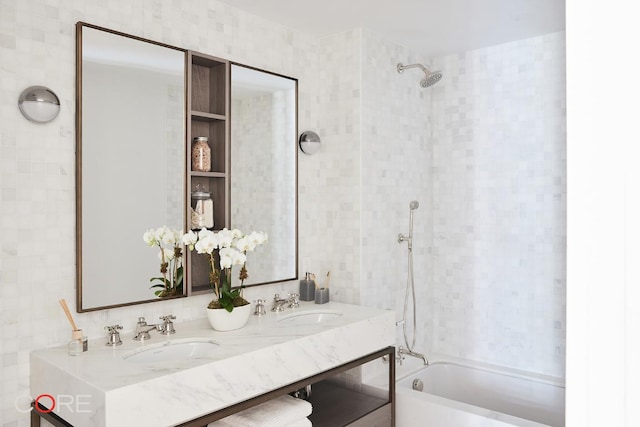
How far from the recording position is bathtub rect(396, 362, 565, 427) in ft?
8.70

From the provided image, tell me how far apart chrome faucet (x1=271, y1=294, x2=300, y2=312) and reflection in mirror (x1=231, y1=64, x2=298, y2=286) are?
0.13 m

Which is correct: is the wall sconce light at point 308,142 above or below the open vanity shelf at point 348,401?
above

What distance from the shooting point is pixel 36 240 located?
1994 millimetres

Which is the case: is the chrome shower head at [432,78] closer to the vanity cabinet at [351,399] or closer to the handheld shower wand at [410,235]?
the handheld shower wand at [410,235]

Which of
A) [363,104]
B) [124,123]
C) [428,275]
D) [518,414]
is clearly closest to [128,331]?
[124,123]

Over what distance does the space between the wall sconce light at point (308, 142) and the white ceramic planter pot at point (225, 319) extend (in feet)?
3.90

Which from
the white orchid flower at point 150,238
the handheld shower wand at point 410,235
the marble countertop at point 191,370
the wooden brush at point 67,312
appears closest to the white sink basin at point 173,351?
the marble countertop at point 191,370

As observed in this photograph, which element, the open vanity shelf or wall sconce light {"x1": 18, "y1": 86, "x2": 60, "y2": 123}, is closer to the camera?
wall sconce light {"x1": 18, "y1": 86, "x2": 60, "y2": 123}

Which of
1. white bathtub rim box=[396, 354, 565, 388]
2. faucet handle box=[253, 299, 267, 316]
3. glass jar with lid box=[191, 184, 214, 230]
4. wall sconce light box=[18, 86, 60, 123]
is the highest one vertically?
wall sconce light box=[18, 86, 60, 123]

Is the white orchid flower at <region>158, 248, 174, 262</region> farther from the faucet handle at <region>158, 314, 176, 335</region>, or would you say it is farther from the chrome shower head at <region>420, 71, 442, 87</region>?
the chrome shower head at <region>420, 71, 442, 87</region>

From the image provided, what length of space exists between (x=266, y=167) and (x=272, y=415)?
142 cm

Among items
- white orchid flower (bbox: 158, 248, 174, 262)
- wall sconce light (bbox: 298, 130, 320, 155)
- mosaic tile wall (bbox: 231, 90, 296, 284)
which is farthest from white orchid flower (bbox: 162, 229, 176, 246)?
wall sconce light (bbox: 298, 130, 320, 155)

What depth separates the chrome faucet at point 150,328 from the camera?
2148 mm
